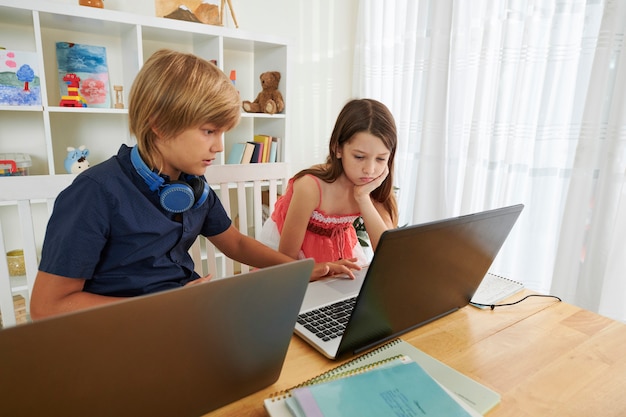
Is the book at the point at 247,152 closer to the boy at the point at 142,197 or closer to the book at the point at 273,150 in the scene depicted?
the book at the point at 273,150

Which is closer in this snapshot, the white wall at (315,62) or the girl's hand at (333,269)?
the girl's hand at (333,269)

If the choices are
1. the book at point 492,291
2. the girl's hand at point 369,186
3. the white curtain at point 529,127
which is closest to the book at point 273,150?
the white curtain at point 529,127

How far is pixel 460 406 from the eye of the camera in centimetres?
55

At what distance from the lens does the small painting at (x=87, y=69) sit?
191 cm

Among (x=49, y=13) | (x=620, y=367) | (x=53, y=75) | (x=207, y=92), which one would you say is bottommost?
(x=620, y=367)

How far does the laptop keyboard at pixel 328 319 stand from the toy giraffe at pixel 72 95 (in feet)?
5.39

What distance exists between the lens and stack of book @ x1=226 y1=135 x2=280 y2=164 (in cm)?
230

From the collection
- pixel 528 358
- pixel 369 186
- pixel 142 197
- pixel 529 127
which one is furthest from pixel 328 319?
pixel 529 127

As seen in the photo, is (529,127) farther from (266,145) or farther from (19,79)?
(19,79)

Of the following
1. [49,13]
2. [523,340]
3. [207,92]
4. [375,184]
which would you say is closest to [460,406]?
[523,340]

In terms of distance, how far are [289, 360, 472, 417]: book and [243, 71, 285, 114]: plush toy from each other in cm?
192

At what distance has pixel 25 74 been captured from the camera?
1.72m

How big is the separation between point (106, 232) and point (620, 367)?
3.40 feet

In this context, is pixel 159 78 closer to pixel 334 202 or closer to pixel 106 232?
pixel 106 232
